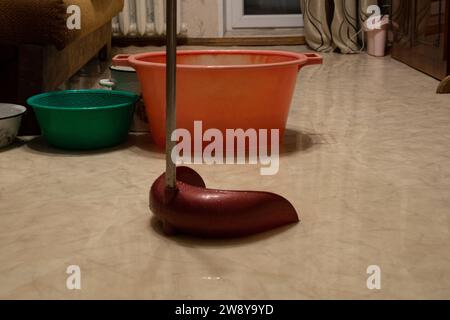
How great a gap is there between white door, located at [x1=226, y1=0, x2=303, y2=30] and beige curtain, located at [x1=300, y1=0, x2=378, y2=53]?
0.28m

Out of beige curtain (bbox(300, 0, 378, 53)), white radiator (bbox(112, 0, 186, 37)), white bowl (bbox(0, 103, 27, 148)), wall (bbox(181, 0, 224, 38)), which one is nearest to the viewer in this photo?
white bowl (bbox(0, 103, 27, 148))

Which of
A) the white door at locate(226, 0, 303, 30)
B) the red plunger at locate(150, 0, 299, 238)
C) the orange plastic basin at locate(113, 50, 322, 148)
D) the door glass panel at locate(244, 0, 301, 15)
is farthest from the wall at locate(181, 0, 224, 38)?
the red plunger at locate(150, 0, 299, 238)

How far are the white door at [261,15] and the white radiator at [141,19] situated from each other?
395mm

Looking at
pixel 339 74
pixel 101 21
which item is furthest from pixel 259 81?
pixel 339 74

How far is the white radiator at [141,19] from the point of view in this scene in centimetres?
324

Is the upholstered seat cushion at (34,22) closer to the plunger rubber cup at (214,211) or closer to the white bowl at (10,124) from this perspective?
the white bowl at (10,124)

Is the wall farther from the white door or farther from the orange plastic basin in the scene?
the orange plastic basin

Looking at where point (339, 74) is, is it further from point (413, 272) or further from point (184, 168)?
point (413, 272)

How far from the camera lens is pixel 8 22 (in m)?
1.34

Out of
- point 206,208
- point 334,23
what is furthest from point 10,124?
point 334,23

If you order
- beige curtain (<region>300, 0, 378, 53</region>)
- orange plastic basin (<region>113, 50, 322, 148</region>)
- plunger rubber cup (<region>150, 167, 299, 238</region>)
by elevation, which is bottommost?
plunger rubber cup (<region>150, 167, 299, 238</region>)

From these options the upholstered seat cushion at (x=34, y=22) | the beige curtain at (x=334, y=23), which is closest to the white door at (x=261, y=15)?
the beige curtain at (x=334, y=23)

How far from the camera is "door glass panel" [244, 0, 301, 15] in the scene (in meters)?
3.52

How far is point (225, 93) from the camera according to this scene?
1.23 metres
